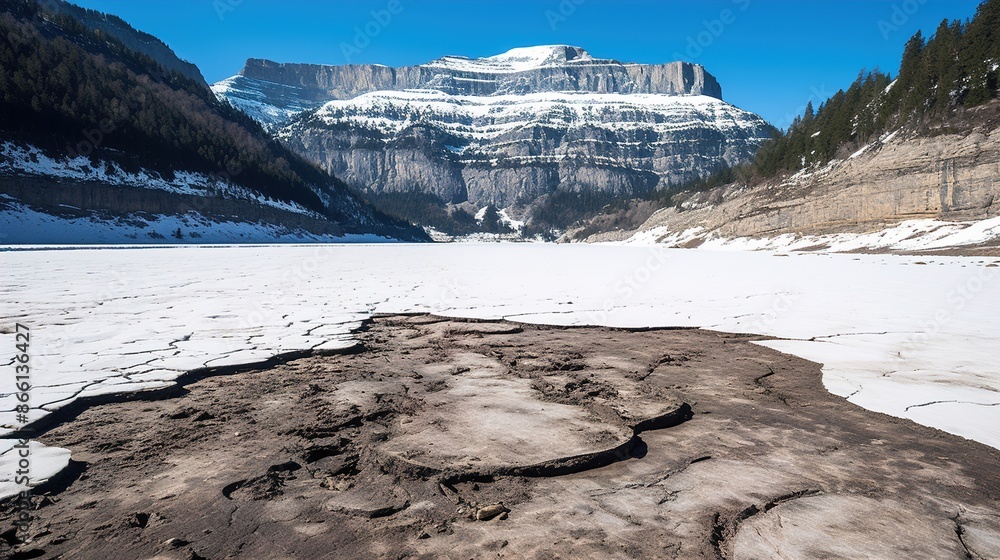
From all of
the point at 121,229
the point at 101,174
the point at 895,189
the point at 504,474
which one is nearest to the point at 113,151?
the point at 101,174

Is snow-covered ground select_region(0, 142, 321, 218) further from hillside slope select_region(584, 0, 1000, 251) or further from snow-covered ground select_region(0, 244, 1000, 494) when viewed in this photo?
hillside slope select_region(584, 0, 1000, 251)

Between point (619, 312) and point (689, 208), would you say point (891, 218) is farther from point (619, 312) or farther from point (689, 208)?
point (689, 208)

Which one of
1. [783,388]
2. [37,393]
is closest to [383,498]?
[37,393]

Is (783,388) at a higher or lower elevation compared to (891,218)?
lower

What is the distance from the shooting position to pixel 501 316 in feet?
26.8

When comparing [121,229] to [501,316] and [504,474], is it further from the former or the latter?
[504,474]

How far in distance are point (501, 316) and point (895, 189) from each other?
3556cm

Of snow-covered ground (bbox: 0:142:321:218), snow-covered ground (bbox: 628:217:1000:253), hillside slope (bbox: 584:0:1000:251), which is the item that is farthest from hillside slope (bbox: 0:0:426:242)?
hillside slope (bbox: 584:0:1000:251)

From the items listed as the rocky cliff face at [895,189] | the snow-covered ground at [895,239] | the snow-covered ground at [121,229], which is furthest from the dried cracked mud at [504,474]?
the snow-covered ground at [121,229]

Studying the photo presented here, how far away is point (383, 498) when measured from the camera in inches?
93.4

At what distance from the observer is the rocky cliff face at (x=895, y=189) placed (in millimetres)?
27234

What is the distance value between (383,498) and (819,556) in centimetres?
195

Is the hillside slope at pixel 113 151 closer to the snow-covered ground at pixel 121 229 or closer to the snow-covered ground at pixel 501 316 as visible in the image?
the snow-covered ground at pixel 121 229

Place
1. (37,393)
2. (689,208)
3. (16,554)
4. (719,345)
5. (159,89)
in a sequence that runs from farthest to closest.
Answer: (159,89) < (689,208) < (719,345) < (37,393) < (16,554)
